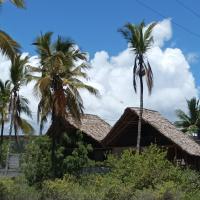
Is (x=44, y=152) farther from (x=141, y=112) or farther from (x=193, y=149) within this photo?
(x=193, y=149)

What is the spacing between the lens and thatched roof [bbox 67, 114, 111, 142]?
37.8 m

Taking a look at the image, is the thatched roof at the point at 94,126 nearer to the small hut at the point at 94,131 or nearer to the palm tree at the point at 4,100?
the small hut at the point at 94,131

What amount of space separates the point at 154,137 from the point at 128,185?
16.5 meters

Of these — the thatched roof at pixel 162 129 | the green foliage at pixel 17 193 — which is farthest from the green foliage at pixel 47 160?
the green foliage at pixel 17 193

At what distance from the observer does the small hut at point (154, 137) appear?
110 ft

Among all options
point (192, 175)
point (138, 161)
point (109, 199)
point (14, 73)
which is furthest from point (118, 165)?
point (14, 73)

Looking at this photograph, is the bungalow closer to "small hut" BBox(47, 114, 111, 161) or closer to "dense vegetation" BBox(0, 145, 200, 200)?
"small hut" BBox(47, 114, 111, 161)

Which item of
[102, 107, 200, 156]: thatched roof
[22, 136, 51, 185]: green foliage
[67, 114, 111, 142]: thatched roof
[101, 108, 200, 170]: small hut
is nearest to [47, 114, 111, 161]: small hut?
[67, 114, 111, 142]: thatched roof

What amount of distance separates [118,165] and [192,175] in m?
3.07

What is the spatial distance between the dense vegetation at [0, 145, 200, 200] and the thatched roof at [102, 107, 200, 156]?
380 inches

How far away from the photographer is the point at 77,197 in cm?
1858

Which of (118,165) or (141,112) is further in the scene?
(141,112)

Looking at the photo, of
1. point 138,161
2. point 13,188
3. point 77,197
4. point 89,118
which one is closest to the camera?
point 77,197

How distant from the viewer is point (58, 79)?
2852 centimetres
